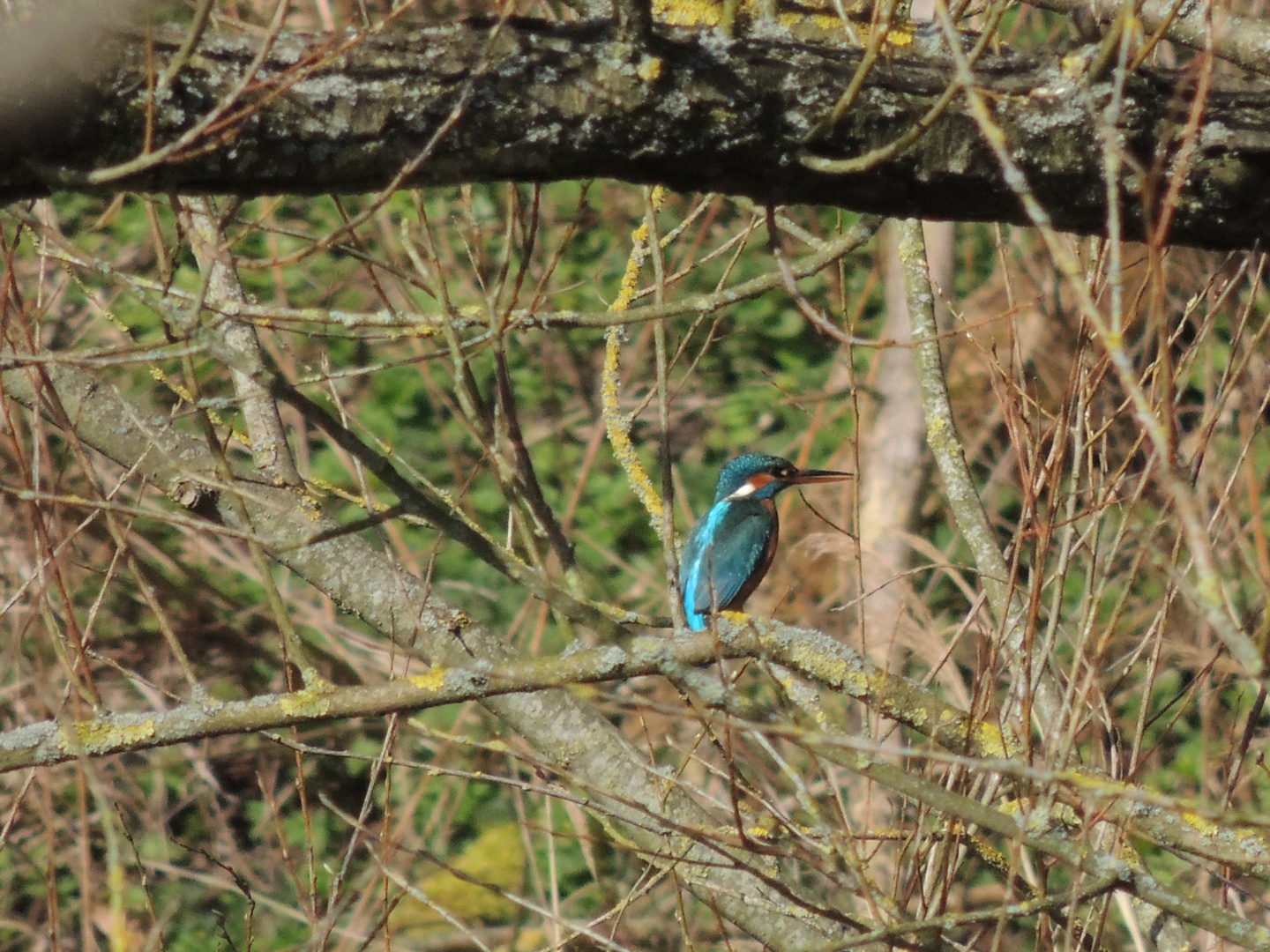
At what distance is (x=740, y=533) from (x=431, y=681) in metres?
3.34

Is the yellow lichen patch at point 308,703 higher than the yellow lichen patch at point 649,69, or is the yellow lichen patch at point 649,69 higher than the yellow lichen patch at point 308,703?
the yellow lichen patch at point 649,69

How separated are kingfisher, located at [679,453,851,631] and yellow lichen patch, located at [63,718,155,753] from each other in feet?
10.7

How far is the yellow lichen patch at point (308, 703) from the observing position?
1.79m

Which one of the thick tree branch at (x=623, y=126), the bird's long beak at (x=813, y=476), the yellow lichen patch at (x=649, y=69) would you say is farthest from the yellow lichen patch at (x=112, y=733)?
the bird's long beak at (x=813, y=476)

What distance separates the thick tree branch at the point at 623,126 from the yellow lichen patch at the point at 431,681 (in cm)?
68

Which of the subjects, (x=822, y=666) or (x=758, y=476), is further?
(x=758, y=476)

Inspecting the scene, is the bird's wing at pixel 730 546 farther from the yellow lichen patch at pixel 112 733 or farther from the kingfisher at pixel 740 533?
the yellow lichen patch at pixel 112 733

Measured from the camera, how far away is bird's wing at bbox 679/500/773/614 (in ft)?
16.5

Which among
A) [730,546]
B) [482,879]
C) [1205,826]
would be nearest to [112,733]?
[1205,826]

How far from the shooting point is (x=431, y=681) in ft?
5.87

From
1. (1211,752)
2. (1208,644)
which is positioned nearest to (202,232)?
(1208,644)

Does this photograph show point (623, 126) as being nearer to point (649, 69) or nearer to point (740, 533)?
point (649, 69)

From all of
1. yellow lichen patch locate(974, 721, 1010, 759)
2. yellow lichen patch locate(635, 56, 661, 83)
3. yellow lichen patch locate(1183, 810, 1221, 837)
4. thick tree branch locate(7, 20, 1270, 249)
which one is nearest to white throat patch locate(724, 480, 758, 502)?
yellow lichen patch locate(974, 721, 1010, 759)

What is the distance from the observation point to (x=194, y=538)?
512 centimetres
